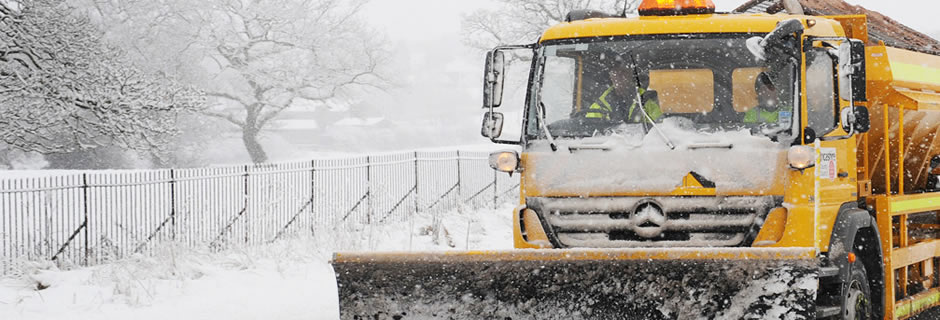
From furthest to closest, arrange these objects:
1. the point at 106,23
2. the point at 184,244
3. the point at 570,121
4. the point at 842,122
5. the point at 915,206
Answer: the point at 106,23
the point at 184,244
the point at 915,206
the point at 570,121
the point at 842,122

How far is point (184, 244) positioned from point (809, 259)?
9164 mm

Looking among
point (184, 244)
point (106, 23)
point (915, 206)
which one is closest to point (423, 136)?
point (106, 23)

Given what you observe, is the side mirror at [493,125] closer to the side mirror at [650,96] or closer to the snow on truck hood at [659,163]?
the snow on truck hood at [659,163]

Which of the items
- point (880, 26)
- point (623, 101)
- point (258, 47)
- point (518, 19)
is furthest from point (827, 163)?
point (258, 47)

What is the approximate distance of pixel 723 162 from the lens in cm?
571

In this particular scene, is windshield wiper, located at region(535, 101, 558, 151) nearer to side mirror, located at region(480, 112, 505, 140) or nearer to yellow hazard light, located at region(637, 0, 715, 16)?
side mirror, located at region(480, 112, 505, 140)

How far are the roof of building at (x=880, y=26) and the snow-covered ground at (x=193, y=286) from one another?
4996 mm

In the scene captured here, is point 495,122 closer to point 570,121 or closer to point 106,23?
point 570,121

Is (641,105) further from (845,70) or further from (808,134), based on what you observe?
(845,70)

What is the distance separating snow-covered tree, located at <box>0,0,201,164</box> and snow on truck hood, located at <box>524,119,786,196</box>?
13.0m

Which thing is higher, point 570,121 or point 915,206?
point 570,121

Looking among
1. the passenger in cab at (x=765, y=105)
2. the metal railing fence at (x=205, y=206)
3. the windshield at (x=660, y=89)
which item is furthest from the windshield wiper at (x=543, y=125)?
the metal railing fence at (x=205, y=206)

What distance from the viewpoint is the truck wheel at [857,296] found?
6.03 m

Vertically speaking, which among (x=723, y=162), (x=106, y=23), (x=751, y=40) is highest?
(x=106, y=23)
